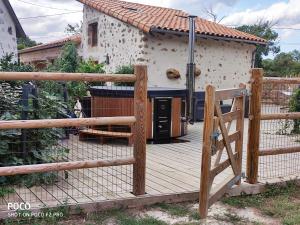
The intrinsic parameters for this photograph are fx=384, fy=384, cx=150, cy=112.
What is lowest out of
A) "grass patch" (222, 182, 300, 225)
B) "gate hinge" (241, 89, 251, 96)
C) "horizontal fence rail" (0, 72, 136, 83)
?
"grass patch" (222, 182, 300, 225)

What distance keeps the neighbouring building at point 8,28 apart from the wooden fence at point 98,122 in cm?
1120

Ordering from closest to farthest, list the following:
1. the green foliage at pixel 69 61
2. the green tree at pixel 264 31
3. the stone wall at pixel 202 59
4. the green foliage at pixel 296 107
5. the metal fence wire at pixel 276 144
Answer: the metal fence wire at pixel 276 144
the green foliage at pixel 296 107
the green foliage at pixel 69 61
the stone wall at pixel 202 59
the green tree at pixel 264 31

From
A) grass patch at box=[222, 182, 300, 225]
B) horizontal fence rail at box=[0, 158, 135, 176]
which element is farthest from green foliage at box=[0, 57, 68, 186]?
grass patch at box=[222, 182, 300, 225]

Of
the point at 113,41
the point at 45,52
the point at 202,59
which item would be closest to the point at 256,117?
the point at 202,59

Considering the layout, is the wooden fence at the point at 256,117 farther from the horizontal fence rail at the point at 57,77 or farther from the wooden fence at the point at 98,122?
the horizontal fence rail at the point at 57,77

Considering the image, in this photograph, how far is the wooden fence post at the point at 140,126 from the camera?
3844 mm

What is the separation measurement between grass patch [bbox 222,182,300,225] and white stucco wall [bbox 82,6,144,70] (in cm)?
833

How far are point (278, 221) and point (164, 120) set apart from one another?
3895 millimetres

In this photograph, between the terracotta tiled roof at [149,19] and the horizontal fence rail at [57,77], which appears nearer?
the horizontal fence rail at [57,77]

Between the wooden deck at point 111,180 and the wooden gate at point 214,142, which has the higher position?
the wooden gate at point 214,142

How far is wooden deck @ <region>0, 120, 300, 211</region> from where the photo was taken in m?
3.82

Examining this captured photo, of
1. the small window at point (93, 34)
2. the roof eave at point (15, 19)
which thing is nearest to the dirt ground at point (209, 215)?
the small window at point (93, 34)

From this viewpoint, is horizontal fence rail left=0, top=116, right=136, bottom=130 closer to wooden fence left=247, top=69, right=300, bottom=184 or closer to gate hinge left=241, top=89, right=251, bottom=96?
gate hinge left=241, top=89, right=251, bottom=96

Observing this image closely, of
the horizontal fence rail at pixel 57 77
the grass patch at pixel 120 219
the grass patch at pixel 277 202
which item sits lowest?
the grass patch at pixel 277 202
